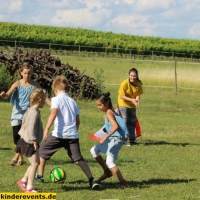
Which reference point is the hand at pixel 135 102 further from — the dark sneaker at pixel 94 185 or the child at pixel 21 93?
the dark sneaker at pixel 94 185

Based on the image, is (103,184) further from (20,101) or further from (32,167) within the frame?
(20,101)

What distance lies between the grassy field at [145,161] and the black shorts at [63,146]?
0.45m

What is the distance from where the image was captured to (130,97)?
1379 centimetres

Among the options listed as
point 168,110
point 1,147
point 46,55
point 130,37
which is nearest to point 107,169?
point 1,147

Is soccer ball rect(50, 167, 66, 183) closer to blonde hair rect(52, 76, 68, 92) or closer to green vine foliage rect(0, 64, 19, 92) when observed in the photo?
blonde hair rect(52, 76, 68, 92)

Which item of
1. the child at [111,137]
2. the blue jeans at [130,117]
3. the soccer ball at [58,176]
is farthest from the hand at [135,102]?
the soccer ball at [58,176]

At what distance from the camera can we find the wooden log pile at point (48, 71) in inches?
880

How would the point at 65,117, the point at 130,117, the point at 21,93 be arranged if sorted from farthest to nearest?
1. the point at 130,117
2. the point at 21,93
3. the point at 65,117

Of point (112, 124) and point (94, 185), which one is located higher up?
point (112, 124)

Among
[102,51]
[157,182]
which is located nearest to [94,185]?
[157,182]

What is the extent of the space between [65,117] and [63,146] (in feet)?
1.49

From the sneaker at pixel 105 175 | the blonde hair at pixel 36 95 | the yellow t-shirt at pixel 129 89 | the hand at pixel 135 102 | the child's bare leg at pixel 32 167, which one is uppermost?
the blonde hair at pixel 36 95

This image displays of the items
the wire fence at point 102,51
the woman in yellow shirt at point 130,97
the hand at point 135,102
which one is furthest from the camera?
the wire fence at point 102,51

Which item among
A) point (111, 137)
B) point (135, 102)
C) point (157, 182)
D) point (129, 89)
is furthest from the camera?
point (129, 89)
